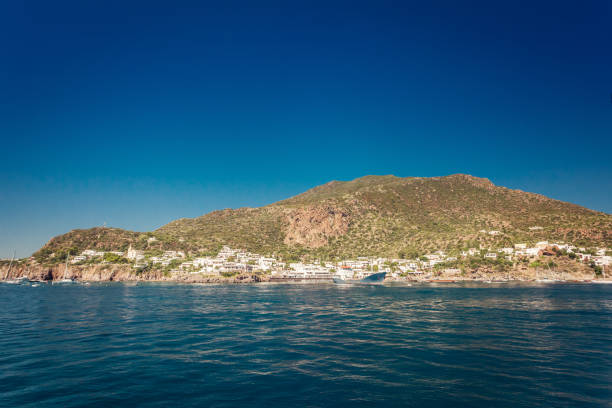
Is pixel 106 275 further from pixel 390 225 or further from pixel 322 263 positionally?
pixel 390 225

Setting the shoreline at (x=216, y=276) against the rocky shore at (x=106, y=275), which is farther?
the rocky shore at (x=106, y=275)

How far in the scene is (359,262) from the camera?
127 metres

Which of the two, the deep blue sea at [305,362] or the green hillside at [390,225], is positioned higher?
the green hillside at [390,225]

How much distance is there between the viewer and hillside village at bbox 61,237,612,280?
10806 cm

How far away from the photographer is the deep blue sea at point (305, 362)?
10.8 metres

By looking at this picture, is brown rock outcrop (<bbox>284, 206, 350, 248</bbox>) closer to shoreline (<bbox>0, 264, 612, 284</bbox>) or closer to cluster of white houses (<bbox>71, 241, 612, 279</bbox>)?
cluster of white houses (<bbox>71, 241, 612, 279</bbox>)

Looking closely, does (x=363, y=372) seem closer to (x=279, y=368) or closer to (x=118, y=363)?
(x=279, y=368)

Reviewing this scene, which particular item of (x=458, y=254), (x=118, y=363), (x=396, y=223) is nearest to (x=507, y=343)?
(x=118, y=363)

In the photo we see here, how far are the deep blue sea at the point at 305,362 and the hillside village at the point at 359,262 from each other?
→ 86.2 m

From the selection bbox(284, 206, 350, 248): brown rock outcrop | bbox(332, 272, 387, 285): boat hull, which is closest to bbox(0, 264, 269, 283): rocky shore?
bbox(332, 272, 387, 285): boat hull

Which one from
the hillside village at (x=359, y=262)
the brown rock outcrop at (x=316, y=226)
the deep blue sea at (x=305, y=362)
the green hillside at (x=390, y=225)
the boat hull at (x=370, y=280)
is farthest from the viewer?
the brown rock outcrop at (x=316, y=226)

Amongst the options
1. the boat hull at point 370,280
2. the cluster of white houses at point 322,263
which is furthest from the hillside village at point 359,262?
the boat hull at point 370,280

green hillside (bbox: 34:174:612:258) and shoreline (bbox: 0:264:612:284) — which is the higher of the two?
green hillside (bbox: 34:174:612:258)

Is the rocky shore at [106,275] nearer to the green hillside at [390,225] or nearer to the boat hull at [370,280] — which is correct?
the green hillside at [390,225]
